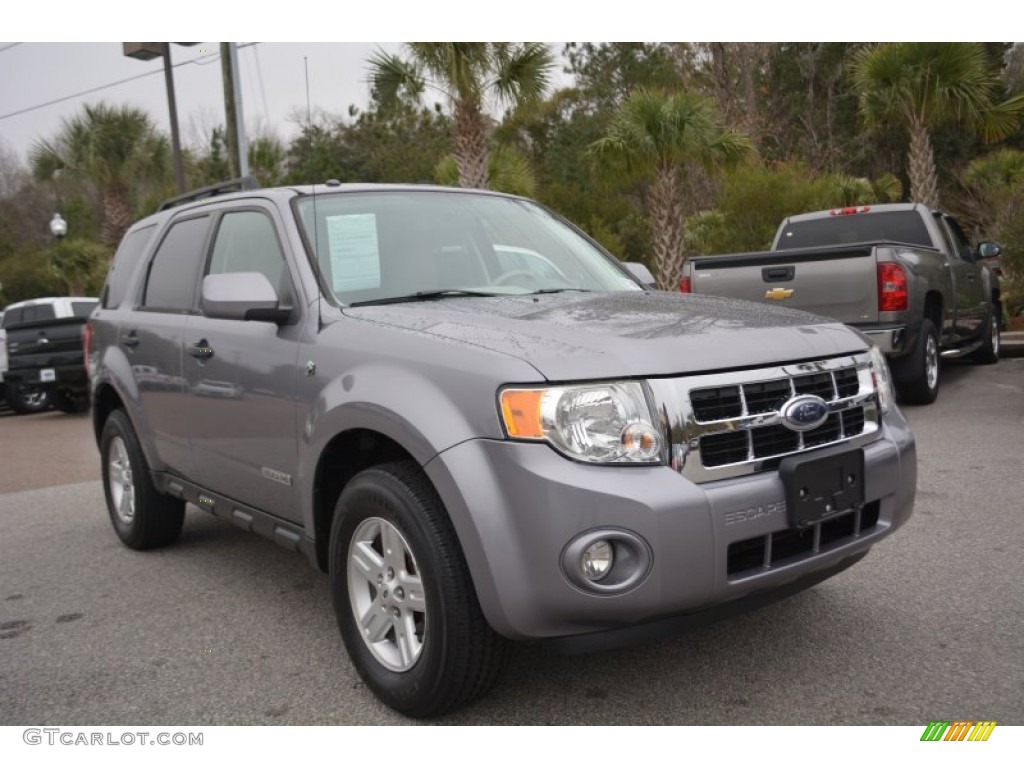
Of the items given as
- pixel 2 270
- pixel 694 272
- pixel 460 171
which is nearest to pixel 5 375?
pixel 460 171

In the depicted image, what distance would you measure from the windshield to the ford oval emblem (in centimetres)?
135

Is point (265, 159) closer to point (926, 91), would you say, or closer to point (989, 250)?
point (926, 91)

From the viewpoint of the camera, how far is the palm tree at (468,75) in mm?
15188

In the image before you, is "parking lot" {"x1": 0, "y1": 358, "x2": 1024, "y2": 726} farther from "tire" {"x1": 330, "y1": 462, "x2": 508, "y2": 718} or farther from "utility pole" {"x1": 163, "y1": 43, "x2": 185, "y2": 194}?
"utility pole" {"x1": 163, "y1": 43, "x2": 185, "y2": 194}

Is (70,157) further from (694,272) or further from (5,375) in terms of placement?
(694,272)

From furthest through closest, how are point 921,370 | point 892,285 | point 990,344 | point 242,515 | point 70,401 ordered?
point 70,401
point 990,344
point 921,370
point 892,285
point 242,515

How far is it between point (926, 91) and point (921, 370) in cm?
969

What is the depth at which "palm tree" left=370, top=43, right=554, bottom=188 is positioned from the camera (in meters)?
15.2

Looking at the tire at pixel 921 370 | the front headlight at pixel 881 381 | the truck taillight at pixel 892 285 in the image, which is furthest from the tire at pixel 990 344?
the front headlight at pixel 881 381

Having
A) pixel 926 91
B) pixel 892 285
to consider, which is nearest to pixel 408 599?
pixel 892 285

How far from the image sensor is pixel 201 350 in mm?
4254

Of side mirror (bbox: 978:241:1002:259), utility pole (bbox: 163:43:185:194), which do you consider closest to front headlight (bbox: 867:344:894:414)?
side mirror (bbox: 978:241:1002:259)

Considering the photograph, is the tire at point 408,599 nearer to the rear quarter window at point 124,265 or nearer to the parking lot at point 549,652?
the parking lot at point 549,652
